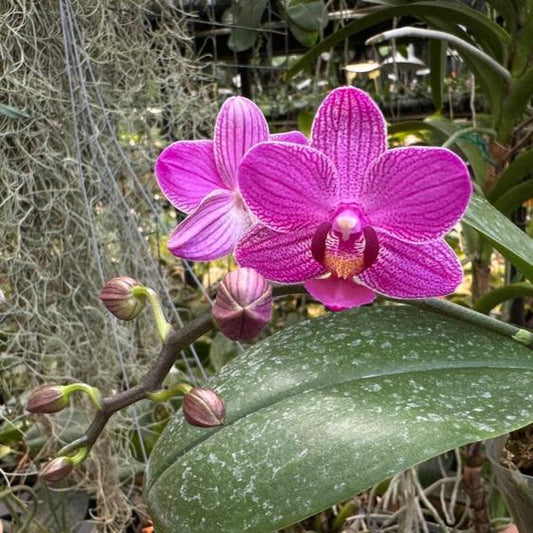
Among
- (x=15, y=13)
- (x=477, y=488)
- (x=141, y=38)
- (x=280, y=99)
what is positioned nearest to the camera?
(x=477, y=488)

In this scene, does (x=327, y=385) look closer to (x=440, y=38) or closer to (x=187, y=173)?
(x=187, y=173)

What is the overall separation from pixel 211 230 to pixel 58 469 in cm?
15

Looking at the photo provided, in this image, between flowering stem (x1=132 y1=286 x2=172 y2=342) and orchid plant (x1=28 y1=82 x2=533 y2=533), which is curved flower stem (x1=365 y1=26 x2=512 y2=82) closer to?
orchid plant (x1=28 y1=82 x2=533 y2=533)

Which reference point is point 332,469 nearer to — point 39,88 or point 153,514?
point 153,514

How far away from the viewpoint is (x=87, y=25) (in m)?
0.90

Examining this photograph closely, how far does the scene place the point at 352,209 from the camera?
13.0 inches

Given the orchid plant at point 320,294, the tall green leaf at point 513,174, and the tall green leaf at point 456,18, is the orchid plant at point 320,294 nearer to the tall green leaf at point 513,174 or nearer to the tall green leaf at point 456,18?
the tall green leaf at point 513,174

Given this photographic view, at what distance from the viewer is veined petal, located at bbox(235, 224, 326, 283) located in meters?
0.34

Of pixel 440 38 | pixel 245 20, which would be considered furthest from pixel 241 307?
pixel 245 20

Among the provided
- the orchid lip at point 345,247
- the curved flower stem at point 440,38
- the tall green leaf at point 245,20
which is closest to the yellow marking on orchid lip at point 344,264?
the orchid lip at point 345,247

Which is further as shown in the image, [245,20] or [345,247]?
[245,20]

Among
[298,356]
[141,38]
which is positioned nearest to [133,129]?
[141,38]

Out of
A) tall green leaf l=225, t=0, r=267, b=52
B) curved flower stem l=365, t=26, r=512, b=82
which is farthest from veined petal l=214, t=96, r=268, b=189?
tall green leaf l=225, t=0, r=267, b=52

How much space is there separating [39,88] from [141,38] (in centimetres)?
24
